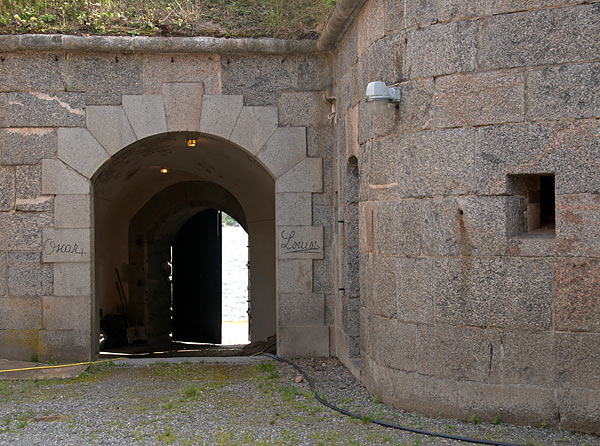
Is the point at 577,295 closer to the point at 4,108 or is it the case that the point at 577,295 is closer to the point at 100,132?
the point at 100,132

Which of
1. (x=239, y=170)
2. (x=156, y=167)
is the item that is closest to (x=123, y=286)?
(x=156, y=167)

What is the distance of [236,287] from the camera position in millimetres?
29422

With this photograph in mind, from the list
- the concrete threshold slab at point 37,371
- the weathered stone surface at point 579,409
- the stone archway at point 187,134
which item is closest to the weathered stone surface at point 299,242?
the stone archway at point 187,134

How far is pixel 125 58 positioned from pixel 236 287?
2199 cm

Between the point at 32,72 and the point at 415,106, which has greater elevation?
the point at 32,72

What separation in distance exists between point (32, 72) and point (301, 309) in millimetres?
3677

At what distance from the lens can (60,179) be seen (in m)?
7.81

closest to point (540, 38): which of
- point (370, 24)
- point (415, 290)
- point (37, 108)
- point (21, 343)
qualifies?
point (370, 24)

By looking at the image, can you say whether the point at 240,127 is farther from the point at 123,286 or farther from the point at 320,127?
the point at 123,286

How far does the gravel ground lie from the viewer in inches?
197

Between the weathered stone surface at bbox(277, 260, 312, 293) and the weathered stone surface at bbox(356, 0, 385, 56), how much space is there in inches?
96.5

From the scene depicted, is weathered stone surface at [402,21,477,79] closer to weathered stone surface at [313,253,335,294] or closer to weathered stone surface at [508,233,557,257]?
weathered stone surface at [508,233,557,257]

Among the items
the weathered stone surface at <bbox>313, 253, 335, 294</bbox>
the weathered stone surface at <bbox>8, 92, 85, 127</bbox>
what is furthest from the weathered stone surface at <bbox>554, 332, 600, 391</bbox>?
the weathered stone surface at <bbox>8, 92, 85, 127</bbox>

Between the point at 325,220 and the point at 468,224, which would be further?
the point at 325,220
